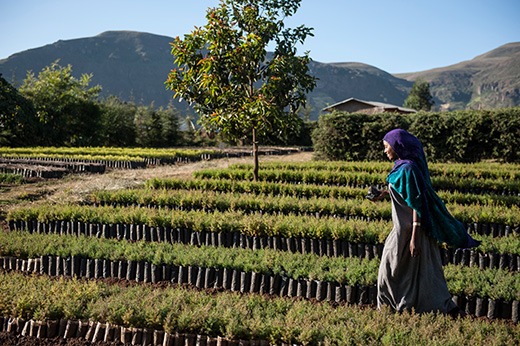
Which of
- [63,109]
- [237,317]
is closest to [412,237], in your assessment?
[237,317]

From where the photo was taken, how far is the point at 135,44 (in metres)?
193

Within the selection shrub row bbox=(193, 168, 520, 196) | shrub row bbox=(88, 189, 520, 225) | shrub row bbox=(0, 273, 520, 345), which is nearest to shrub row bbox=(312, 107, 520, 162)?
shrub row bbox=(193, 168, 520, 196)

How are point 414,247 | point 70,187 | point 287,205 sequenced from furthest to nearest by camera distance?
point 70,187, point 287,205, point 414,247

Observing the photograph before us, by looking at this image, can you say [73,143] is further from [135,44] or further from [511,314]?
[135,44]

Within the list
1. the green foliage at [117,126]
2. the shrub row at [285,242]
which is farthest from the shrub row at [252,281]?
the green foliage at [117,126]

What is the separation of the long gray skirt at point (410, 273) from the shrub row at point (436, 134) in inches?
644

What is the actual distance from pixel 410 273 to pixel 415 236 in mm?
442

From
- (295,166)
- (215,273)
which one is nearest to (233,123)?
(295,166)

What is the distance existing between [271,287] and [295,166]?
994cm

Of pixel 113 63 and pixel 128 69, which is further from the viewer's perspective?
pixel 113 63

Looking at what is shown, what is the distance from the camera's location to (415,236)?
429 cm

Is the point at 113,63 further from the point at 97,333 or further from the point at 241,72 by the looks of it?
the point at 97,333

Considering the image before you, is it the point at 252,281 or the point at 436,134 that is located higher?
the point at 436,134

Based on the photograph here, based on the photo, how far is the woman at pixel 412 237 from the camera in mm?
4379
